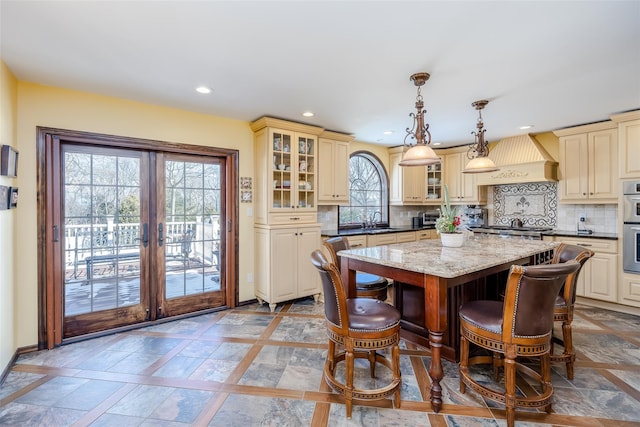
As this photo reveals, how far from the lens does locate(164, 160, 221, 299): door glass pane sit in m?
3.43

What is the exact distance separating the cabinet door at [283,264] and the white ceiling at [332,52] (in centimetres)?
154

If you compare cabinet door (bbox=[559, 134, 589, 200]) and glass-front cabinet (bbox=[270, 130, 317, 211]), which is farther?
cabinet door (bbox=[559, 134, 589, 200])

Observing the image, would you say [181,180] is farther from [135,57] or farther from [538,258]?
[538,258]

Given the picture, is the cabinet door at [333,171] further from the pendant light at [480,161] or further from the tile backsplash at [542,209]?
the tile backsplash at [542,209]

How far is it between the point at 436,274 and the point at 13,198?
10.8ft

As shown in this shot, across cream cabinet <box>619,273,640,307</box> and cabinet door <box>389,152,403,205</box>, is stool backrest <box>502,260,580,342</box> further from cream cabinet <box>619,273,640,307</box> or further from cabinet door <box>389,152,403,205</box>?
cabinet door <box>389,152,403,205</box>

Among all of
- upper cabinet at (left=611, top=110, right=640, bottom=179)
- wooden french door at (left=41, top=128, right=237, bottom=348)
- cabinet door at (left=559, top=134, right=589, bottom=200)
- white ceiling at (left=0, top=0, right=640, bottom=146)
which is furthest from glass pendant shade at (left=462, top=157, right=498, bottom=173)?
wooden french door at (left=41, top=128, right=237, bottom=348)

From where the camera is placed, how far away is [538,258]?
9.04 ft

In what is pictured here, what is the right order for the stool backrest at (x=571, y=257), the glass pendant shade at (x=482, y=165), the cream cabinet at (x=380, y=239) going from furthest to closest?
1. the cream cabinet at (x=380, y=239)
2. the glass pendant shade at (x=482, y=165)
3. the stool backrest at (x=571, y=257)

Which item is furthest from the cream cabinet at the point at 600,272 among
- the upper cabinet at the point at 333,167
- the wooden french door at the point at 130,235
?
the wooden french door at the point at 130,235

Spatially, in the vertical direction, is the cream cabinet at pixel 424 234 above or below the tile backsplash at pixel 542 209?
below

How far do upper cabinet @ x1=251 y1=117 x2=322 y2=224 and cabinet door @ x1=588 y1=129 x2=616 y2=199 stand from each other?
367cm

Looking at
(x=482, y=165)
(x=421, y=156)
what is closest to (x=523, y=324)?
(x=421, y=156)

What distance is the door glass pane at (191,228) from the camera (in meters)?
3.43
